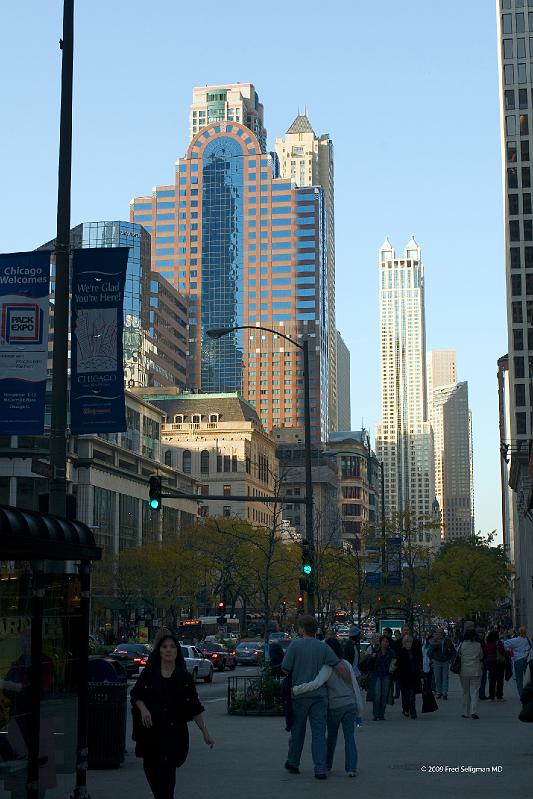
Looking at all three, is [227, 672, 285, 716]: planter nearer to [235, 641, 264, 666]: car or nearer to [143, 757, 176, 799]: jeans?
[143, 757, 176, 799]: jeans

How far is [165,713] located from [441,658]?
20403 mm

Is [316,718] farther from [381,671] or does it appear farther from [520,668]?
[520,668]

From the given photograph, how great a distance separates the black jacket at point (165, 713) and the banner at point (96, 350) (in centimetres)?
583

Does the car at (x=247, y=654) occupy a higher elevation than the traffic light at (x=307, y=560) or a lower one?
lower

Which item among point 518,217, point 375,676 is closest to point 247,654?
point 375,676

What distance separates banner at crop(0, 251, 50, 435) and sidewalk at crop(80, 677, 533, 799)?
4.71 m

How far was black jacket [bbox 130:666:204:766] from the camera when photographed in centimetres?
989

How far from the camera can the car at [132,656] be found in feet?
142

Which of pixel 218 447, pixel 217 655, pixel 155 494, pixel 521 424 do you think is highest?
pixel 218 447

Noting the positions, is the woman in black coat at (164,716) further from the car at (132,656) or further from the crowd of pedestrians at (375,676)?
the car at (132,656)

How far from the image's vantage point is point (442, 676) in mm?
29656

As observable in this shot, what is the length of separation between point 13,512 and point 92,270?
6.13 meters

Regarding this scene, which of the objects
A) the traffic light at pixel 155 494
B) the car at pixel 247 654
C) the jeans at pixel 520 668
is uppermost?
the traffic light at pixel 155 494

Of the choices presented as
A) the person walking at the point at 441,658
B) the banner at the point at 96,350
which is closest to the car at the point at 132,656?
the person walking at the point at 441,658
